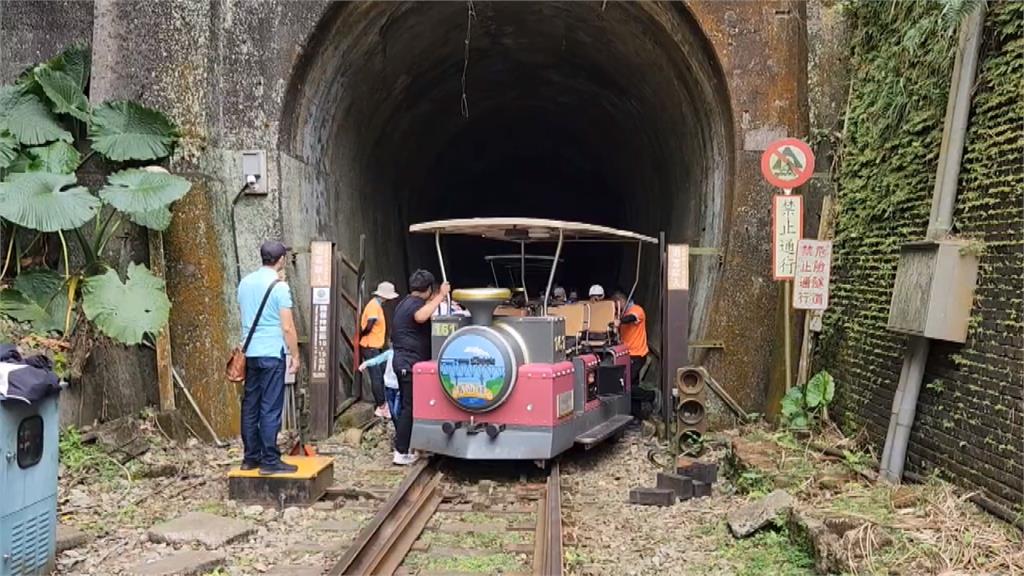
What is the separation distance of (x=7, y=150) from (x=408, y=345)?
13.5 feet

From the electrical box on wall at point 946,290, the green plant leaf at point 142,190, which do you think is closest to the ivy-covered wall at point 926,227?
the electrical box on wall at point 946,290

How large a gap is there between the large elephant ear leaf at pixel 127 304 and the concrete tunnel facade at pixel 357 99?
0.66m

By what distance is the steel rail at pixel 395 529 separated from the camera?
15.1ft

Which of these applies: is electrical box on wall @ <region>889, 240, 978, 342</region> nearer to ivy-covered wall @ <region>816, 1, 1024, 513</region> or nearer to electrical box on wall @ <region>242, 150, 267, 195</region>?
ivy-covered wall @ <region>816, 1, 1024, 513</region>

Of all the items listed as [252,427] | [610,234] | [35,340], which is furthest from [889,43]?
[35,340]

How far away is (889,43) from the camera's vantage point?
6.80 metres

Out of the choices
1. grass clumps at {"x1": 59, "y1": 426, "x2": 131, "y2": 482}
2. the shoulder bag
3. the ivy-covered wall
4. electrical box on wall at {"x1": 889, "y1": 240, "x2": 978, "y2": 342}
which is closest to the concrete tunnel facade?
grass clumps at {"x1": 59, "y1": 426, "x2": 131, "y2": 482}

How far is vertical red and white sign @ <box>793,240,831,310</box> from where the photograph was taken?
23.7ft

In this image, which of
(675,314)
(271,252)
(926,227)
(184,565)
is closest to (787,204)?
(675,314)

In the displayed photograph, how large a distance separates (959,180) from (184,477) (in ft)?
20.5

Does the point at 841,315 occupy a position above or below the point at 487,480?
above

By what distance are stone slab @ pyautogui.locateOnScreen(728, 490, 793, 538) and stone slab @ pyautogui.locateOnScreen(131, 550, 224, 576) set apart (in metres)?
3.20

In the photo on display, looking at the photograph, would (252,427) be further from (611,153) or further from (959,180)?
(611,153)

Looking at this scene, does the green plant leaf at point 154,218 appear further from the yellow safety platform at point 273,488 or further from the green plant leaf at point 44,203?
the yellow safety platform at point 273,488
